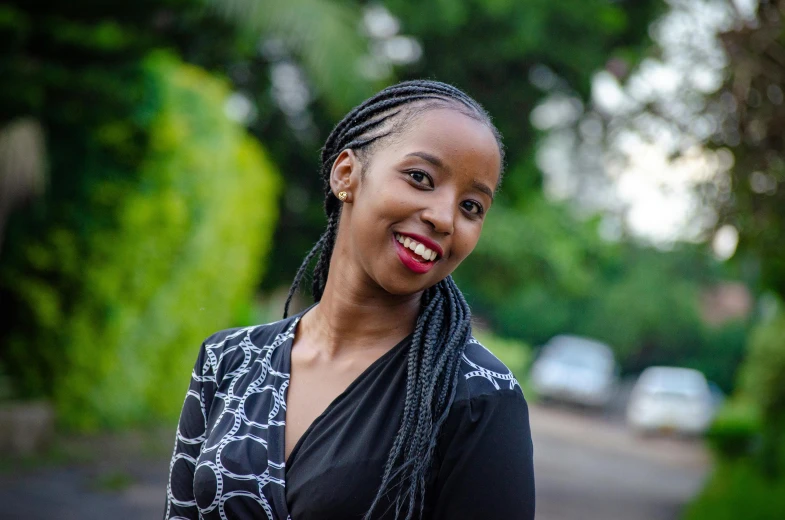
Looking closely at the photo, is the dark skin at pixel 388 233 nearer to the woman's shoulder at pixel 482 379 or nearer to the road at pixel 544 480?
the woman's shoulder at pixel 482 379

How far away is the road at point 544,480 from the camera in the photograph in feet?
24.0

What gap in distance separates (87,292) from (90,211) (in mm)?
837

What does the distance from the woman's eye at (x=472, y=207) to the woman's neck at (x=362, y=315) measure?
0.26 m

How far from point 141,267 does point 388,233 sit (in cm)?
859

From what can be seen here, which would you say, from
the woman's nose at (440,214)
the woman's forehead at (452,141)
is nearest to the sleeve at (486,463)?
the woman's nose at (440,214)

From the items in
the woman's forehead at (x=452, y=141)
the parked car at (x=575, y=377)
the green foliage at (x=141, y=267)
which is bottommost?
the woman's forehead at (x=452, y=141)

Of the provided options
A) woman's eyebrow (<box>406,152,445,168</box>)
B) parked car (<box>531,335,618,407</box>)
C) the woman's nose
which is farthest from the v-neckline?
parked car (<box>531,335,618,407</box>)

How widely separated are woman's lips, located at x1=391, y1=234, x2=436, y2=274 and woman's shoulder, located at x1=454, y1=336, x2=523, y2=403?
205mm

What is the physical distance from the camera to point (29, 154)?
7730 mm

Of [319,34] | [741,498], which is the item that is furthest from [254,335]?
[741,498]

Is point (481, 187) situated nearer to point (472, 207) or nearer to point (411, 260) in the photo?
point (472, 207)

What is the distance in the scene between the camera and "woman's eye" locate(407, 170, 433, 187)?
199 cm

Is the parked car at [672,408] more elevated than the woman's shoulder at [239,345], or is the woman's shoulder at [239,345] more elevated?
the parked car at [672,408]

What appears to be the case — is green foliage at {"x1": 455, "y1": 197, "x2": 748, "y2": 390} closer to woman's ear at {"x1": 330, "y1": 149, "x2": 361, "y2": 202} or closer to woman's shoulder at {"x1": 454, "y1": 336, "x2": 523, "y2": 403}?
woman's ear at {"x1": 330, "y1": 149, "x2": 361, "y2": 202}
